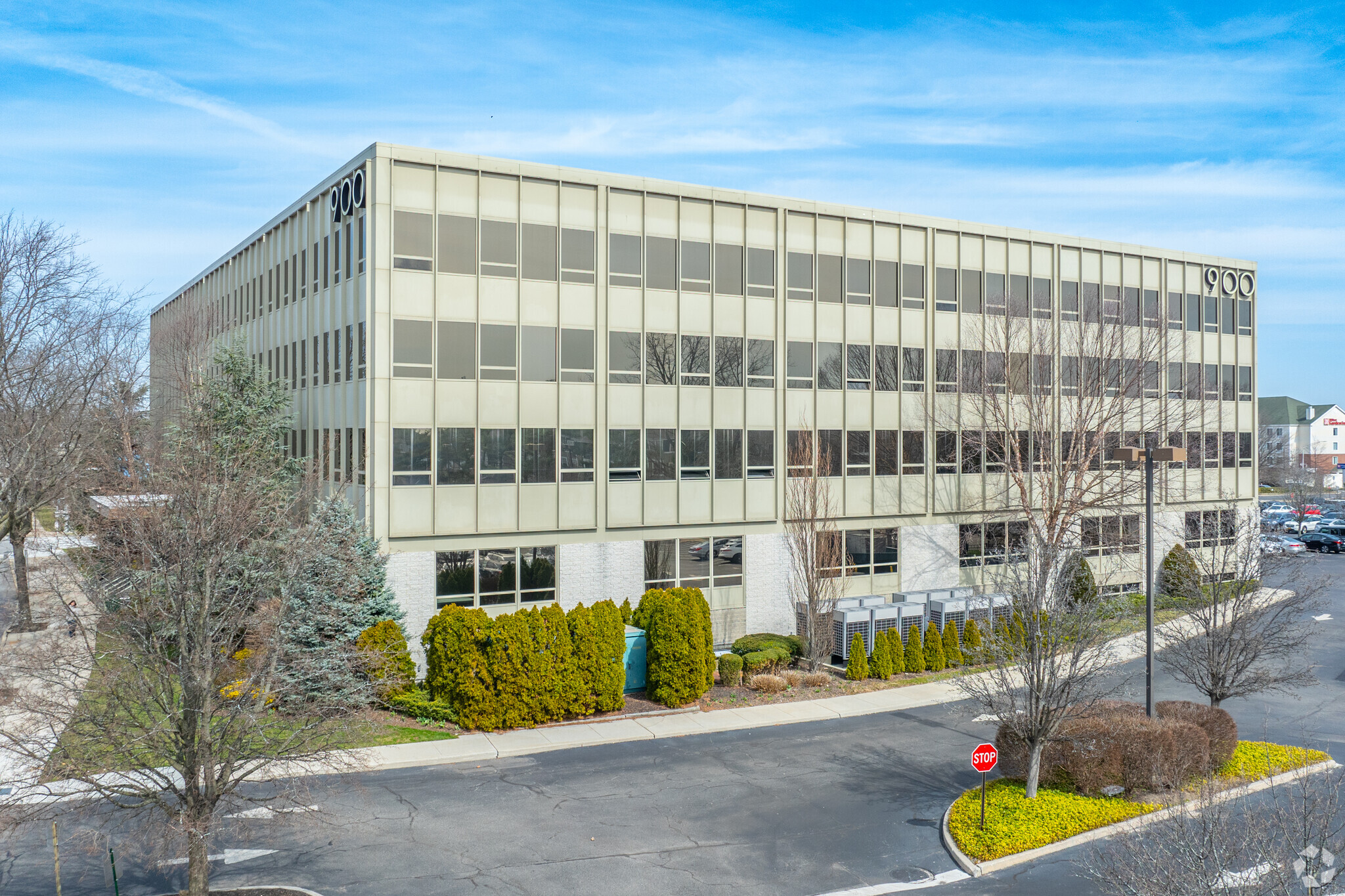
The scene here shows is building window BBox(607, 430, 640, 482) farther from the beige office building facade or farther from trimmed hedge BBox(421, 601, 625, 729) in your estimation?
trimmed hedge BBox(421, 601, 625, 729)

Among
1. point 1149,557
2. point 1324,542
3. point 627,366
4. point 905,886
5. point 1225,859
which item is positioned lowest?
point 905,886

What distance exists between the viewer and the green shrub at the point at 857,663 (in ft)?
90.6

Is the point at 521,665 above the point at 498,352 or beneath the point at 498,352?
beneath

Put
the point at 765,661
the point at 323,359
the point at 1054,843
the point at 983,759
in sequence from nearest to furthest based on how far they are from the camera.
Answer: the point at 983,759 < the point at 1054,843 < the point at 765,661 < the point at 323,359

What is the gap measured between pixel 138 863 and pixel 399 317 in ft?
46.9

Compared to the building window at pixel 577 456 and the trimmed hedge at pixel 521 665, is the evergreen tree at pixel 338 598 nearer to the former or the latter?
the trimmed hedge at pixel 521 665

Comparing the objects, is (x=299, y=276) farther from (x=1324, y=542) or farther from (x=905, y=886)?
(x=1324, y=542)

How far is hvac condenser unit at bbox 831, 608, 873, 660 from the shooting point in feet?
95.7

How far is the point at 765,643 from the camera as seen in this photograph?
28.4 m

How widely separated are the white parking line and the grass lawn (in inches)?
23.7

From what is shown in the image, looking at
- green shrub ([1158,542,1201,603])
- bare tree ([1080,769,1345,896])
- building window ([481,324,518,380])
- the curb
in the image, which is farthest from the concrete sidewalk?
building window ([481,324,518,380])

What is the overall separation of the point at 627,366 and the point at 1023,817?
53.2ft

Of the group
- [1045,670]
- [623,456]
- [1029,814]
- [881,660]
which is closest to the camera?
[1029,814]

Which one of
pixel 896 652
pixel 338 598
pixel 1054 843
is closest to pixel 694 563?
pixel 896 652
